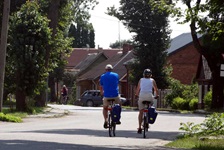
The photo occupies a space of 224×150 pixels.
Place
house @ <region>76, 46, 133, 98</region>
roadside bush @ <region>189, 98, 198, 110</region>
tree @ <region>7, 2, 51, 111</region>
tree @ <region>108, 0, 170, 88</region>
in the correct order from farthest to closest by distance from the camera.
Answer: house @ <region>76, 46, 133, 98</region>, tree @ <region>108, 0, 170, 88</region>, roadside bush @ <region>189, 98, 198, 110</region>, tree @ <region>7, 2, 51, 111</region>

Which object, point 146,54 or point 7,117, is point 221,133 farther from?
point 146,54

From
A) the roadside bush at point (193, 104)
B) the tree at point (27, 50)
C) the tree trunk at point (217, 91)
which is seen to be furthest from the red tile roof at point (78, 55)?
the tree at point (27, 50)

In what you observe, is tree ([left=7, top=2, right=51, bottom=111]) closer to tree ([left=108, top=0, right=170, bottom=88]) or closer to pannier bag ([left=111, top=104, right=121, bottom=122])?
pannier bag ([left=111, top=104, right=121, bottom=122])

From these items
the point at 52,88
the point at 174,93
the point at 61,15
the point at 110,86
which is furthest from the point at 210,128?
the point at 52,88

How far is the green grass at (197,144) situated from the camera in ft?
50.2

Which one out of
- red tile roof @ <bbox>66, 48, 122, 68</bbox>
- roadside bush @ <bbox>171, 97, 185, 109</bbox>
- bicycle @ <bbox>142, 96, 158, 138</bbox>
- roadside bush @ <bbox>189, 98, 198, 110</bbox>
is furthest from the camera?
red tile roof @ <bbox>66, 48, 122, 68</bbox>

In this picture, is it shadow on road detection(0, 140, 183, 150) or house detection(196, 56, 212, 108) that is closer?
shadow on road detection(0, 140, 183, 150)

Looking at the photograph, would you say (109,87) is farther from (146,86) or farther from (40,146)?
(40,146)

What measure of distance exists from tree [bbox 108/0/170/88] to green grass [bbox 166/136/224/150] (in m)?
44.2

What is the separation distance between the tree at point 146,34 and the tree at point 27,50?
96.5 ft

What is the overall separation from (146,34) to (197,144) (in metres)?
46.6

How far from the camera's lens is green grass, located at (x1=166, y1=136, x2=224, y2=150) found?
15.3 meters

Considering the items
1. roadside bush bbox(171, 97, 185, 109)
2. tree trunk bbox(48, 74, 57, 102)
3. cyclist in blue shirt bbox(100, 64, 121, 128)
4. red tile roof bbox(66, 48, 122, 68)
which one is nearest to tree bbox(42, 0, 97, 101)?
roadside bush bbox(171, 97, 185, 109)

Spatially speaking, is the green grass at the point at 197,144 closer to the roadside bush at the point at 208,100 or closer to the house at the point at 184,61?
the roadside bush at the point at 208,100
